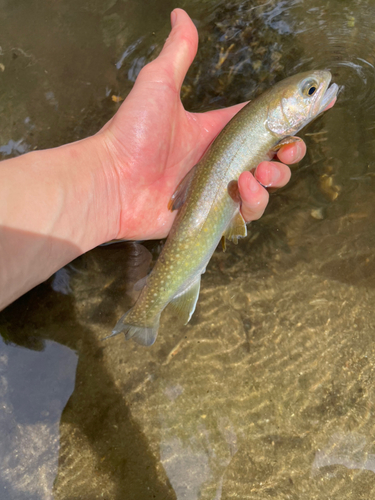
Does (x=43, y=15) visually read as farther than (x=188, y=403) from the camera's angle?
Yes

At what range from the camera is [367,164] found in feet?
12.0

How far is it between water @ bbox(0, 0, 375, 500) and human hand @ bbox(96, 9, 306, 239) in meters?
0.53

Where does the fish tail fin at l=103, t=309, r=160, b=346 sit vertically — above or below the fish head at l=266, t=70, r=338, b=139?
below

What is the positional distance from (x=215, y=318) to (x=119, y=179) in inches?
64.7

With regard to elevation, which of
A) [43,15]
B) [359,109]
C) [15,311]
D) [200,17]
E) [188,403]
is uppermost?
[43,15]

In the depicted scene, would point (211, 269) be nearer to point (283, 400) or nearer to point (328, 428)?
point (283, 400)

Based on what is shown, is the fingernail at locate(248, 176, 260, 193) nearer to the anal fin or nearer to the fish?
the fish

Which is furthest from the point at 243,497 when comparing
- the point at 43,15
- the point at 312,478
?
the point at 43,15

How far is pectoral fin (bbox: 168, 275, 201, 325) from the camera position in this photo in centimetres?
279

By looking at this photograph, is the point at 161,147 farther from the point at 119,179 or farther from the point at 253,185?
the point at 253,185

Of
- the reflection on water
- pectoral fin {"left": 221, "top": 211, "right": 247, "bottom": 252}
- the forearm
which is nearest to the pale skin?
the forearm

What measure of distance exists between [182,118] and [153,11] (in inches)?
73.9

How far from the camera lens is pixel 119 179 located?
126 inches

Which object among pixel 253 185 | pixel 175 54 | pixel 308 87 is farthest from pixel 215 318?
pixel 175 54
